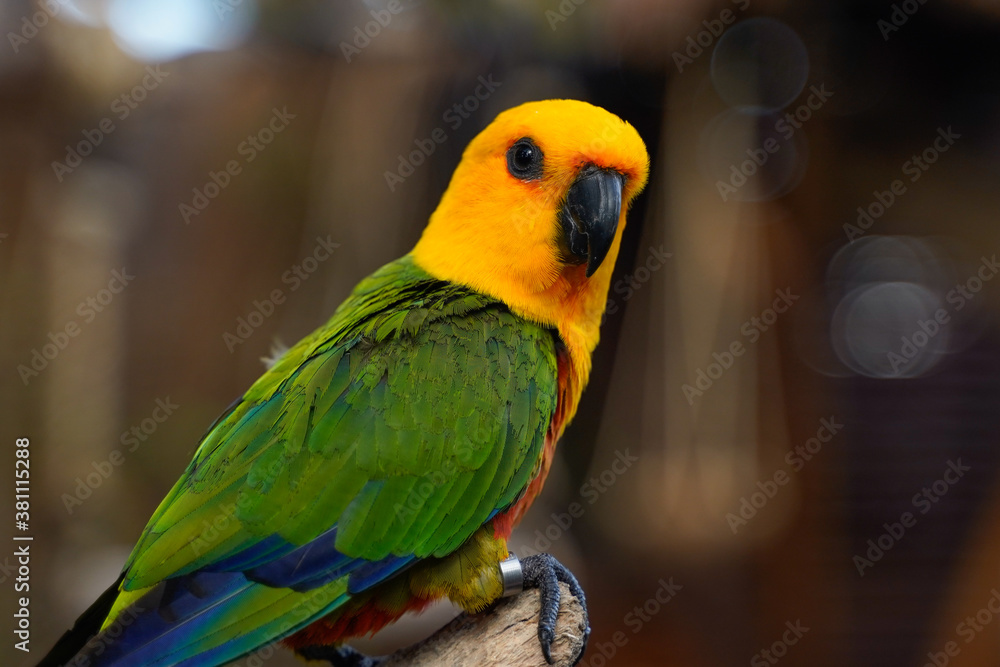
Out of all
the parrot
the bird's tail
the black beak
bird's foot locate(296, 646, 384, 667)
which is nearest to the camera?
the parrot

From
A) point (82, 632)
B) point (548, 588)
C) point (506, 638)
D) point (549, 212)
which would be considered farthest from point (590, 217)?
point (82, 632)

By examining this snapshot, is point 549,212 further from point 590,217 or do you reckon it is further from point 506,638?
point 506,638

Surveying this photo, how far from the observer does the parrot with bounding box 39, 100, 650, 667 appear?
1627 millimetres

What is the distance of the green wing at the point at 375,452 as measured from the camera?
1681mm

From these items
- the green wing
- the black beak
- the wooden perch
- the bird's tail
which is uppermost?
the black beak

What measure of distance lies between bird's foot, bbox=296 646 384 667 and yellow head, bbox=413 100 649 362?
123 centimetres

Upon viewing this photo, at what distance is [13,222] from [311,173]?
1605 mm

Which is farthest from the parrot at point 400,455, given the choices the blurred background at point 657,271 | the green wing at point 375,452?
the blurred background at point 657,271

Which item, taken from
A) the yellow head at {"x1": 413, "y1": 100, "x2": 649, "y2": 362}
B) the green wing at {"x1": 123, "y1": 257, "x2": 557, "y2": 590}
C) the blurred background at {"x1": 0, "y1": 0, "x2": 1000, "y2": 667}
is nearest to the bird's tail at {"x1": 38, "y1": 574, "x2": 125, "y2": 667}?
the green wing at {"x1": 123, "y1": 257, "x2": 557, "y2": 590}

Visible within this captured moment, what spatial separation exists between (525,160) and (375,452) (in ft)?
3.27

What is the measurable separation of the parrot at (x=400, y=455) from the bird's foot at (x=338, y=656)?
12mm

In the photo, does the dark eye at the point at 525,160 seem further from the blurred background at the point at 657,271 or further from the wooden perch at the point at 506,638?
the blurred background at the point at 657,271

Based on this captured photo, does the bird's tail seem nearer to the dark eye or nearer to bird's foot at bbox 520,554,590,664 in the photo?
bird's foot at bbox 520,554,590,664

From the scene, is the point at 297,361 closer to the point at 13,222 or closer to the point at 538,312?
the point at 538,312
